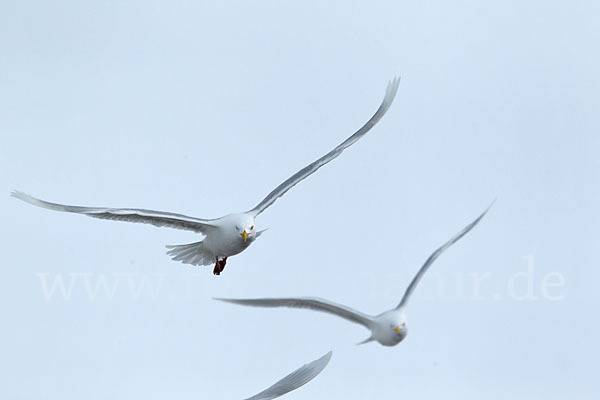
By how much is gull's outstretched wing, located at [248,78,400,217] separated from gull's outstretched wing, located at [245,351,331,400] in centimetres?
458

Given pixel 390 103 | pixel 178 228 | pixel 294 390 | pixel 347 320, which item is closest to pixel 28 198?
pixel 178 228

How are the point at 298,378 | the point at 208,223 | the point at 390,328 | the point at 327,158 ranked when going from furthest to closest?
the point at 327,158
the point at 390,328
the point at 208,223
the point at 298,378

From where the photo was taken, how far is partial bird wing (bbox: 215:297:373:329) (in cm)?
2092

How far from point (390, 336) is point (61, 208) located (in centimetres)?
601

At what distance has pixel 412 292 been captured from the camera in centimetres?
2336

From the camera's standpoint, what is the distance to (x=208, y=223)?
2070 centimetres

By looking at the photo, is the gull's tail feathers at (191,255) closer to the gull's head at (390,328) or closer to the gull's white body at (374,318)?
the gull's white body at (374,318)

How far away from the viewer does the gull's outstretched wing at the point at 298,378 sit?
15930mm

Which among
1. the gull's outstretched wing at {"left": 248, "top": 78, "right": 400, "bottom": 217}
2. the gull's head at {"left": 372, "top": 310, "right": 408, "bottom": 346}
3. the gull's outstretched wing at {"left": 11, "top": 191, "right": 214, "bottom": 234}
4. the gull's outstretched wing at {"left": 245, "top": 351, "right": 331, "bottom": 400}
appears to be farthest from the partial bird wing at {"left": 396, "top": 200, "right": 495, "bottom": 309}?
the gull's outstretched wing at {"left": 245, "top": 351, "right": 331, "bottom": 400}

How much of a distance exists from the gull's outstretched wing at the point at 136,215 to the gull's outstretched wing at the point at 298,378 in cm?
407

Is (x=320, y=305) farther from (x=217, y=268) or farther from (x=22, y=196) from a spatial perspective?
(x=22, y=196)

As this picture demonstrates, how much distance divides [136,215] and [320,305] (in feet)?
11.6

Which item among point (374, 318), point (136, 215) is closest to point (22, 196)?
point (136, 215)

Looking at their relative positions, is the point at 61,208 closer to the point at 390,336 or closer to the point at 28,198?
the point at 28,198
